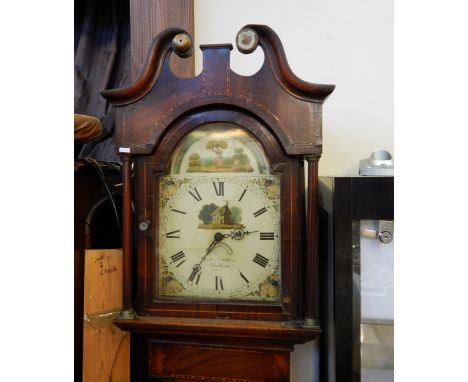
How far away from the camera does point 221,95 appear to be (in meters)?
0.77

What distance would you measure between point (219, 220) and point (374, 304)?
1.21 feet

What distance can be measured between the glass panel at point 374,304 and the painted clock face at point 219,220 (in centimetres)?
17

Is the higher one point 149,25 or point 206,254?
point 149,25

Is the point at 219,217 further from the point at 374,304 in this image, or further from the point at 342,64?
the point at 342,64

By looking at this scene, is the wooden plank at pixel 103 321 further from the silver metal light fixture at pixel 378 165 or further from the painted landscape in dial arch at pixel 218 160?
the silver metal light fixture at pixel 378 165

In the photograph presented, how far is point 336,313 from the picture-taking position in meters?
0.74

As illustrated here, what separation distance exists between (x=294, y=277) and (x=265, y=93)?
39 cm

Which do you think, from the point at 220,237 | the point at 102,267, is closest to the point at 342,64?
the point at 220,237

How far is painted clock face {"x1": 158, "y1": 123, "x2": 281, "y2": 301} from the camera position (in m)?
0.78

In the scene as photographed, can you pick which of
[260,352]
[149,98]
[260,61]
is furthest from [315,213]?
[260,61]

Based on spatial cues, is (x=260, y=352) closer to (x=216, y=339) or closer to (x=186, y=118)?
(x=216, y=339)

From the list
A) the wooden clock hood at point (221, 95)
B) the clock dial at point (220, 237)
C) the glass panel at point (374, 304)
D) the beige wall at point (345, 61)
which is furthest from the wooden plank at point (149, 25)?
the glass panel at point (374, 304)

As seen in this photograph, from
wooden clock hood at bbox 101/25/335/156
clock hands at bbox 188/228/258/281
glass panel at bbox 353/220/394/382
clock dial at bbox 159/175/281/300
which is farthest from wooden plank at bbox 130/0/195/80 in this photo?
glass panel at bbox 353/220/394/382

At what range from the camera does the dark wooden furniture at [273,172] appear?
746 mm
